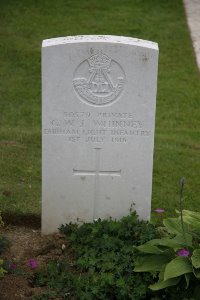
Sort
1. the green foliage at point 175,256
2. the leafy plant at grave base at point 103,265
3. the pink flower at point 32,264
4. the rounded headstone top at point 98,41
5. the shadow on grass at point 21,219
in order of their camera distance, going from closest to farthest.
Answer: the green foliage at point 175,256
the leafy plant at grave base at point 103,265
the pink flower at point 32,264
the rounded headstone top at point 98,41
the shadow on grass at point 21,219

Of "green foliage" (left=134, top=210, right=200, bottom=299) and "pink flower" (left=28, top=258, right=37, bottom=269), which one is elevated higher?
"green foliage" (left=134, top=210, right=200, bottom=299)

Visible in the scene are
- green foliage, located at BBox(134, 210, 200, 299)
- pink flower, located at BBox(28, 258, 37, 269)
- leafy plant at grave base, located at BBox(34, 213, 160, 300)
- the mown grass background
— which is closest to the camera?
green foliage, located at BBox(134, 210, 200, 299)

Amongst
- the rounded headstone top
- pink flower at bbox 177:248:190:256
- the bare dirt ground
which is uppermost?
the rounded headstone top

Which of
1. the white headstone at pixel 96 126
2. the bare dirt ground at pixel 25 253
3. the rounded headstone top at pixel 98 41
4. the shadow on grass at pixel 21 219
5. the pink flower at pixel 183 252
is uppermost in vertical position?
the rounded headstone top at pixel 98 41

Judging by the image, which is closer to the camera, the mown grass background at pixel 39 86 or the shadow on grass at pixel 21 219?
the shadow on grass at pixel 21 219

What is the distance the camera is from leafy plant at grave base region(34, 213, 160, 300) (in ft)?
15.8

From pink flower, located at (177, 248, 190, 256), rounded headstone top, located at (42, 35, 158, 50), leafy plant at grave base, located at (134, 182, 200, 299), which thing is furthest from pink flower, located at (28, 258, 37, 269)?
rounded headstone top, located at (42, 35, 158, 50)

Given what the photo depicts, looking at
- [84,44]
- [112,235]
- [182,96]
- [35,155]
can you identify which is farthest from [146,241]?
[182,96]

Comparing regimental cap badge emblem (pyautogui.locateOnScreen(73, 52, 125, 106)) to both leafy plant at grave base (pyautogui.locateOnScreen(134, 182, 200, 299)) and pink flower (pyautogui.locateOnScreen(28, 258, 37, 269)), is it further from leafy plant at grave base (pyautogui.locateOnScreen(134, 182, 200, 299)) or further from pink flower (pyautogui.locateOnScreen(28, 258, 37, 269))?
pink flower (pyautogui.locateOnScreen(28, 258, 37, 269))

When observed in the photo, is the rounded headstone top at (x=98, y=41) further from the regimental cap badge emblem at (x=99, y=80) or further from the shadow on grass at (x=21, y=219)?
the shadow on grass at (x=21, y=219)

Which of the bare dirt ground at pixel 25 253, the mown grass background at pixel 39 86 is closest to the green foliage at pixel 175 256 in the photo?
the bare dirt ground at pixel 25 253

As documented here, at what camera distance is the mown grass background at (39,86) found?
22.6 ft

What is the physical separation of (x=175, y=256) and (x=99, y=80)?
146 centimetres

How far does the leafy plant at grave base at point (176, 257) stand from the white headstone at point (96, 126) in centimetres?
59
